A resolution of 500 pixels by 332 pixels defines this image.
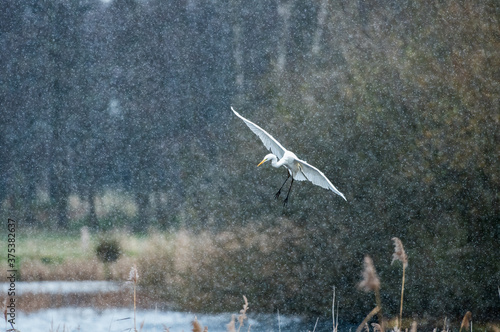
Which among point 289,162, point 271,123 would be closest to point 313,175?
point 289,162

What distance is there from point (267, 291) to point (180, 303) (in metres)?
0.47

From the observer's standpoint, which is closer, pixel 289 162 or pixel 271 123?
pixel 289 162

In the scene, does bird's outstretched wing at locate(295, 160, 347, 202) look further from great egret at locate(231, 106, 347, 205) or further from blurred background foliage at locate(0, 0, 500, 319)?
blurred background foliage at locate(0, 0, 500, 319)

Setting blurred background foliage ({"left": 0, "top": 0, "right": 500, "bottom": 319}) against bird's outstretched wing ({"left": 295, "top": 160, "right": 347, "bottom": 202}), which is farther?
blurred background foliage ({"left": 0, "top": 0, "right": 500, "bottom": 319})

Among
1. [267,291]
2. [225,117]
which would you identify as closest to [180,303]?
[267,291]

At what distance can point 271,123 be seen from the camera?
271 centimetres

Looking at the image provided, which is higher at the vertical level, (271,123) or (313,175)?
(271,123)

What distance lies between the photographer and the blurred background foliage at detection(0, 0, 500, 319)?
2.72 metres

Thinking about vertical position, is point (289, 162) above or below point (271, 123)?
below

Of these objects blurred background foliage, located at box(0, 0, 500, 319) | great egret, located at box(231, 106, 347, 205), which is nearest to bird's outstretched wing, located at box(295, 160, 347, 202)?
great egret, located at box(231, 106, 347, 205)

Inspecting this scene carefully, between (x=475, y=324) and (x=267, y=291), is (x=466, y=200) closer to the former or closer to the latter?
(x=475, y=324)

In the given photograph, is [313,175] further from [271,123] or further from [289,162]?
[271,123]

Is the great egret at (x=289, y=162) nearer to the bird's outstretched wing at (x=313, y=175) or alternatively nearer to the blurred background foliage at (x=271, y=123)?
the bird's outstretched wing at (x=313, y=175)

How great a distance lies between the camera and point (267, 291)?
2783 mm
